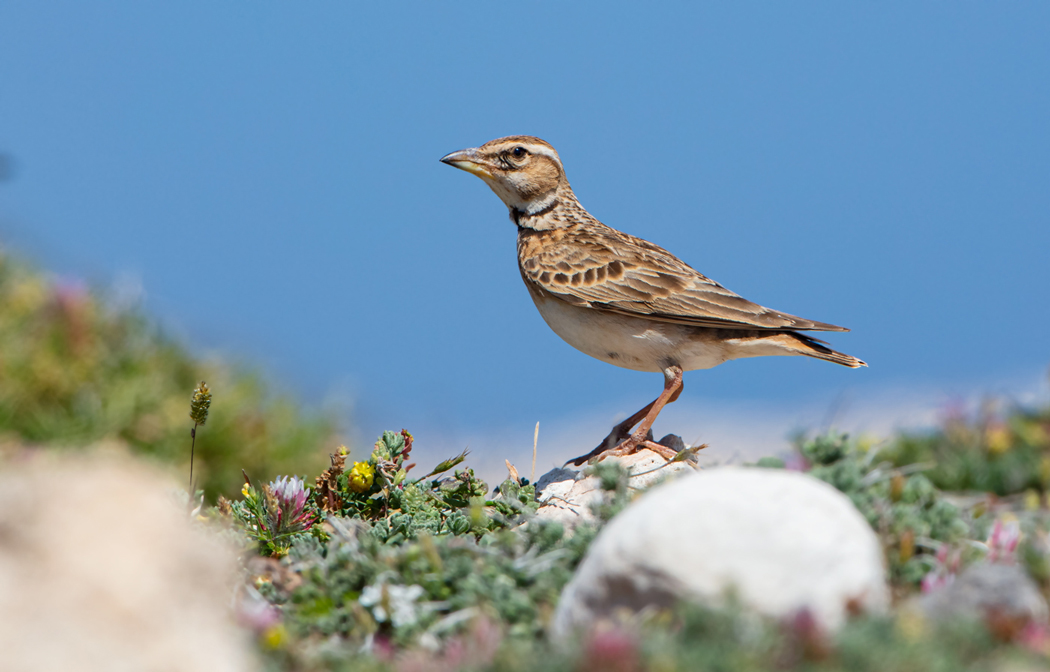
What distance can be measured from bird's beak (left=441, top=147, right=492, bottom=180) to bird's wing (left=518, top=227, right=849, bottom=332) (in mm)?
810

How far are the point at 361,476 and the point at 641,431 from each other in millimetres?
2284

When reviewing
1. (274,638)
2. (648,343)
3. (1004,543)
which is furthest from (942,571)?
(648,343)

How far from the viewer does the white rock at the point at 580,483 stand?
6.20 meters

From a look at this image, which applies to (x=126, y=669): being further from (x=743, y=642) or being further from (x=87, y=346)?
(x=87, y=346)

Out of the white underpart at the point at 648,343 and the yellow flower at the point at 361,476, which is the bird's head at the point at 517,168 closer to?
the white underpart at the point at 648,343

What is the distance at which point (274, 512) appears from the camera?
5965 millimetres

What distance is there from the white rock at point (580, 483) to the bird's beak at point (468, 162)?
325cm

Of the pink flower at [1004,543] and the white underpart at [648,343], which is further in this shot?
the white underpart at [648,343]

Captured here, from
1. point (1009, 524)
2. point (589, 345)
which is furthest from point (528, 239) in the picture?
Answer: point (1009, 524)

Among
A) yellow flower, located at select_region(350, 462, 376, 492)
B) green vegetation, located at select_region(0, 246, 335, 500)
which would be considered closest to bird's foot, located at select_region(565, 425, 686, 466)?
yellow flower, located at select_region(350, 462, 376, 492)

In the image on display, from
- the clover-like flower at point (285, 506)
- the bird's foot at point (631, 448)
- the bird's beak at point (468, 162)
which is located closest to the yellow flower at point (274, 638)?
the clover-like flower at point (285, 506)

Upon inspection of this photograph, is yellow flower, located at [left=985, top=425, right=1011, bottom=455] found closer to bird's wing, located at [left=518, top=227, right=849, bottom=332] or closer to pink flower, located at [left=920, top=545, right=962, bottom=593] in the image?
pink flower, located at [left=920, top=545, right=962, bottom=593]

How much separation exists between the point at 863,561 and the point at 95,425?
8250 mm

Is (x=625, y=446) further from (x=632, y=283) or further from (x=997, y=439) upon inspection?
(x=997, y=439)
